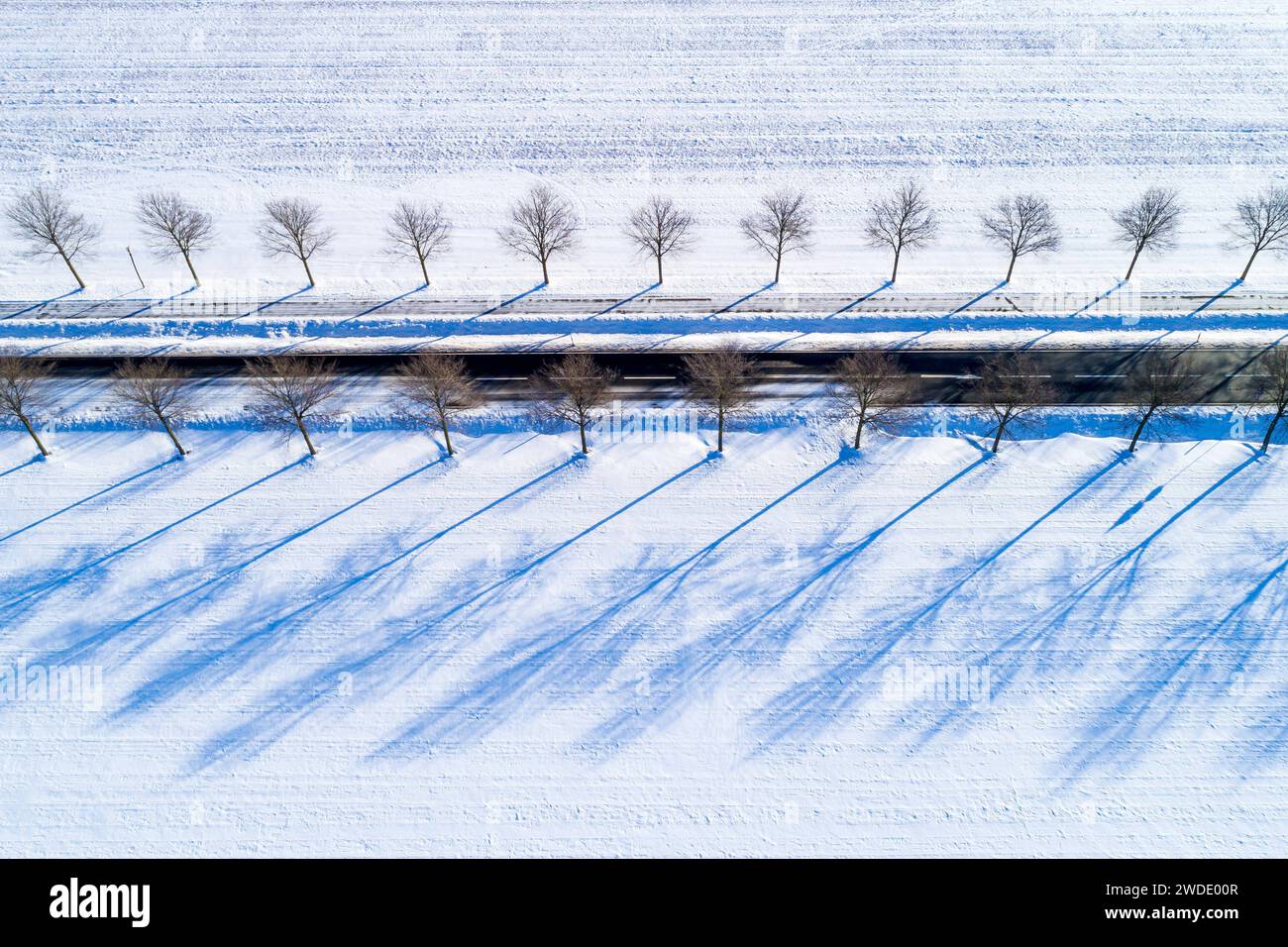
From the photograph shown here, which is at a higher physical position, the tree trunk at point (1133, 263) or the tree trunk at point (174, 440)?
the tree trunk at point (1133, 263)

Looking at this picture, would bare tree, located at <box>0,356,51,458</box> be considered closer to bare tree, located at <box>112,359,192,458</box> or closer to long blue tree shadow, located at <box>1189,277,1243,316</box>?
bare tree, located at <box>112,359,192,458</box>

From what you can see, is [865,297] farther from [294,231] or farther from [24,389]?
[24,389]

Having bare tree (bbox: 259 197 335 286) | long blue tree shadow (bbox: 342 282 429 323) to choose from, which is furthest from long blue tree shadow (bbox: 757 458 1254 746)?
bare tree (bbox: 259 197 335 286)

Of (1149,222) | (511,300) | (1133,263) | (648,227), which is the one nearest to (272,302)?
(511,300)

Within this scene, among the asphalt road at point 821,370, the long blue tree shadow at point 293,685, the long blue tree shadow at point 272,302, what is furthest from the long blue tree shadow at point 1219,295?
the long blue tree shadow at point 272,302

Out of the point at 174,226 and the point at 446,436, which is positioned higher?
the point at 174,226

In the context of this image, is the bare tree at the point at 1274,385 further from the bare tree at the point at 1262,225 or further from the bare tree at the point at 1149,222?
the bare tree at the point at 1149,222

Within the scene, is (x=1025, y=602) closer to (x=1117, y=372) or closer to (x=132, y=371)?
(x=1117, y=372)
